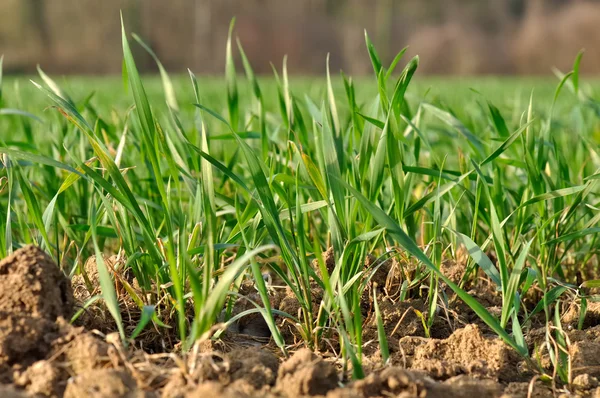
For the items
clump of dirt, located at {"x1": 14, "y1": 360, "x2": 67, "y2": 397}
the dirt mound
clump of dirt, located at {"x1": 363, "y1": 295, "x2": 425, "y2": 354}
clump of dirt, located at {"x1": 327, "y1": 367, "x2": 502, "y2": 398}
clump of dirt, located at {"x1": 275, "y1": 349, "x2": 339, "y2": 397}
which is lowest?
clump of dirt, located at {"x1": 363, "y1": 295, "x2": 425, "y2": 354}

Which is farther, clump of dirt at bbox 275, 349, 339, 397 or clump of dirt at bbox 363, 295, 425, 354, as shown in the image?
clump of dirt at bbox 363, 295, 425, 354

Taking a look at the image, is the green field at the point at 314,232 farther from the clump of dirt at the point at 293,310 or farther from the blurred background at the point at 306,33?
the blurred background at the point at 306,33

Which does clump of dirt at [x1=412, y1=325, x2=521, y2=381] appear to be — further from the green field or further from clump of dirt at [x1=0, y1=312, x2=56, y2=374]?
clump of dirt at [x1=0, y1=312, x2=56, y2=374]

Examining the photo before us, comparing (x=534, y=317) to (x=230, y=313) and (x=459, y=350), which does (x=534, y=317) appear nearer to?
(x=459, y=350)

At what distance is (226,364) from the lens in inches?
29.1

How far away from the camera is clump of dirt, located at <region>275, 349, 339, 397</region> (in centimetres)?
72

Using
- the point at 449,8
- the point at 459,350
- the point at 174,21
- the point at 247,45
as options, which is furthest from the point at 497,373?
the point at 449,8

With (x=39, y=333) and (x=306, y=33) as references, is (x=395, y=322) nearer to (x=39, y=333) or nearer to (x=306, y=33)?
(x=39, y=333)

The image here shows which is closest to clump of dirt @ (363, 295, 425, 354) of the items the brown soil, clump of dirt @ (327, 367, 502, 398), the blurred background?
the brown soil

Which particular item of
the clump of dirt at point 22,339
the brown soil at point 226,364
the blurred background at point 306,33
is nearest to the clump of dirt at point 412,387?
the brown soil at point 226,364

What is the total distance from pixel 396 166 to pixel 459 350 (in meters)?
0.28

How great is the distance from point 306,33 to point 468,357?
65.3ft

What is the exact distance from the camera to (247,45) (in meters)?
19.2

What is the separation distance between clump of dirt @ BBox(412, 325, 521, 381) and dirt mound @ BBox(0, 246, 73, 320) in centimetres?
46
